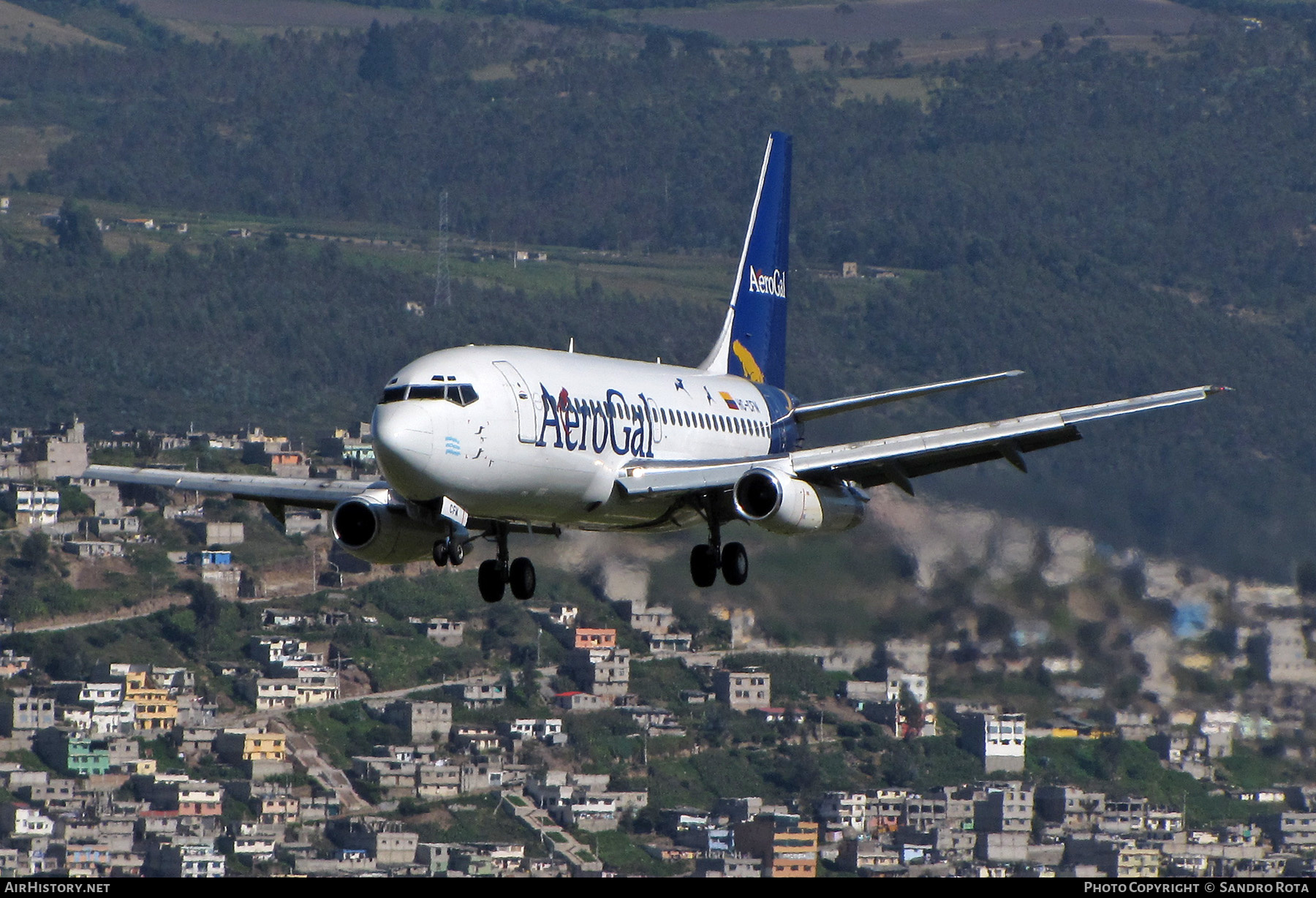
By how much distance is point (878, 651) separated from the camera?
9744 cm

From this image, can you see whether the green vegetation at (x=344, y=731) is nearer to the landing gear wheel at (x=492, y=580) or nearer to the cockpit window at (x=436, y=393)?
the landing gear wheel at (x=492, y=580)

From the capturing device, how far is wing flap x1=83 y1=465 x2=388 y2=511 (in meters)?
61.2

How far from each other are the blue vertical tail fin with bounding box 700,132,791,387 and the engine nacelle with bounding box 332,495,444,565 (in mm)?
14924

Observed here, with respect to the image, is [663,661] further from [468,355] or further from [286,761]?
[468,355]

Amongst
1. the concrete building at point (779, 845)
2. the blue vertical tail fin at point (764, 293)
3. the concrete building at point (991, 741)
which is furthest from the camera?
the concrete building at point (779, 845)

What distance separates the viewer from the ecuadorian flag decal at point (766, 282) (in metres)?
74.4

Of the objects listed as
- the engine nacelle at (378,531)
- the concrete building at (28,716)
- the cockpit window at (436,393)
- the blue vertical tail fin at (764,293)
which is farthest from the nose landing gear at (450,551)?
the concrete building at (28,716)

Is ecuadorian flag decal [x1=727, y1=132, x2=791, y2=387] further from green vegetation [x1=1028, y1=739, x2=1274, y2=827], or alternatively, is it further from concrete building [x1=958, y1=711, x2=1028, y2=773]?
concrete building [x1=958, y1=711, x2=1028, y2=773]

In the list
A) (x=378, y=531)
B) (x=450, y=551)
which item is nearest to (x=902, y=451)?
(x=450, y=551)

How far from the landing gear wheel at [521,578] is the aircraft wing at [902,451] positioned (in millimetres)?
3034

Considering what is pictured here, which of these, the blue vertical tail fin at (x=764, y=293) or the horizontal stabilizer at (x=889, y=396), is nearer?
the horizontal stabilizer at (x=889, y=396)

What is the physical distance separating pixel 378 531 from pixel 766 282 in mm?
21447

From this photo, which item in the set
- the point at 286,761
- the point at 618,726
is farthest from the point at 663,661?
the point at 286,761

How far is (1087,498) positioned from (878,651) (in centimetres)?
1050
